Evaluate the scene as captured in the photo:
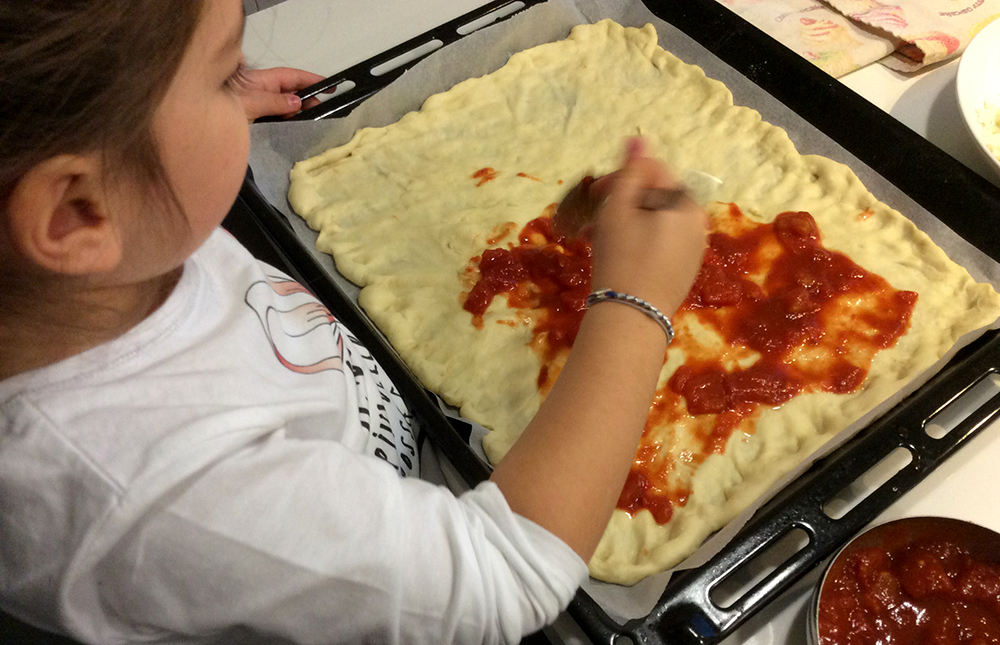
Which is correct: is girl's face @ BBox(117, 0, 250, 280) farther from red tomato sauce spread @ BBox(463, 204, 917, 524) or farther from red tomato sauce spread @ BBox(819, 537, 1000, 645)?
red tomato sauce spread @ BBox(819, 537, 1000, 645)

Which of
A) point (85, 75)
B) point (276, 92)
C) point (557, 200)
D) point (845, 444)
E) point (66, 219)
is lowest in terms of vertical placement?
point (845, 444)

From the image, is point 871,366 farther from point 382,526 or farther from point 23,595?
point 23,595

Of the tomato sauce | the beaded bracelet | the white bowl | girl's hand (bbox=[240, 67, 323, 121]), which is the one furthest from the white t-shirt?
the white bowl

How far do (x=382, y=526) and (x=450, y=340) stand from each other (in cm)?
56

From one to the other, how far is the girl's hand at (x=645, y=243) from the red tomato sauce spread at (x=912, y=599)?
0.38 m

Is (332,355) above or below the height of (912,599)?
above

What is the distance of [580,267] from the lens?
1188mm

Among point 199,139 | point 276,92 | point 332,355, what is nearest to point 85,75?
point 199,139

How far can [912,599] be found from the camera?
31.0 inches

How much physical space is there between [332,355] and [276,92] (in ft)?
2.73

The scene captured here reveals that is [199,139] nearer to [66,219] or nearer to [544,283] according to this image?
[66,219]

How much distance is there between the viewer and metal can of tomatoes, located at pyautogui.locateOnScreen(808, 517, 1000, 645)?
2.50ft

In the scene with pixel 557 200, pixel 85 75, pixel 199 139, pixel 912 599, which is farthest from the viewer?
pixel 557 200

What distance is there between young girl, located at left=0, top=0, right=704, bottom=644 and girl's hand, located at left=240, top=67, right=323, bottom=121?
75cm
